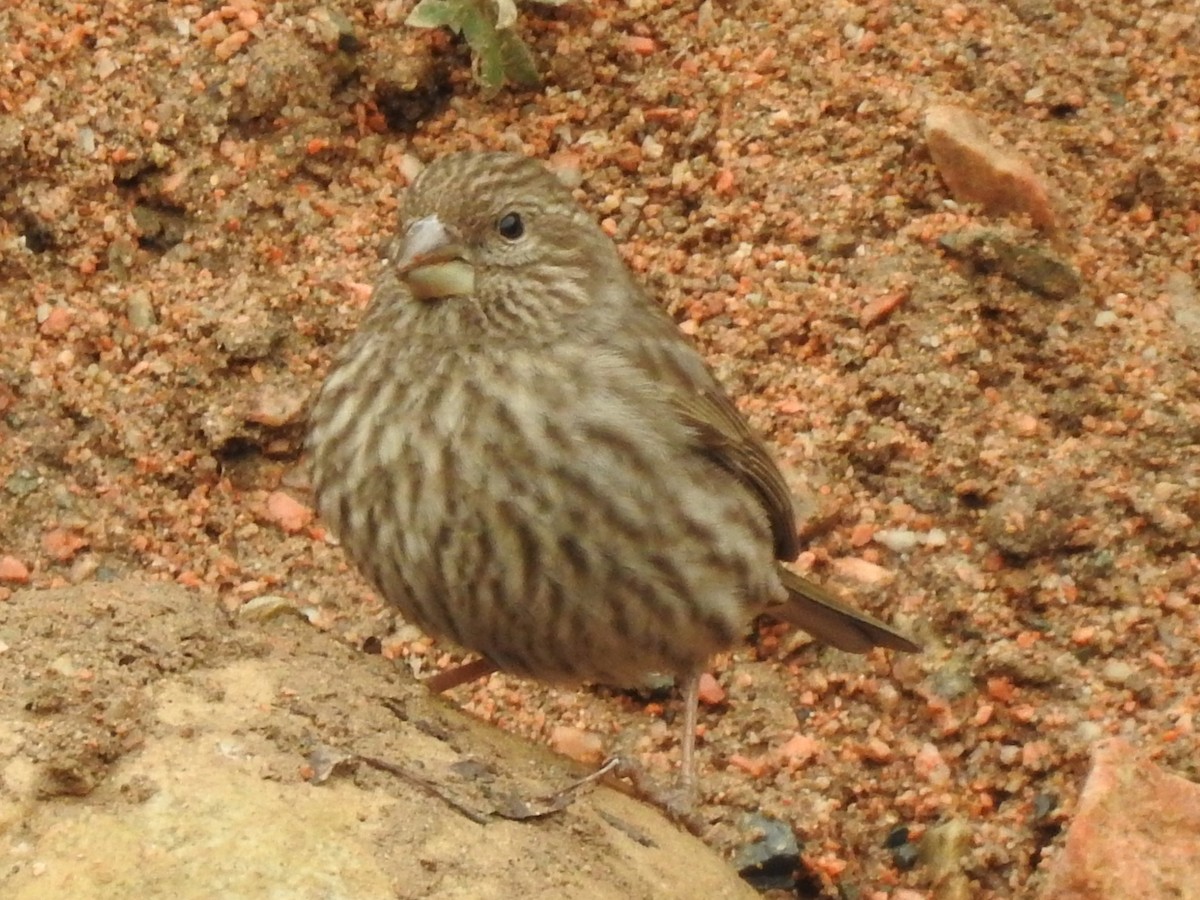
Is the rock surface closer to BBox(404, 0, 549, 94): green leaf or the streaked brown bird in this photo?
the streaked brown bird

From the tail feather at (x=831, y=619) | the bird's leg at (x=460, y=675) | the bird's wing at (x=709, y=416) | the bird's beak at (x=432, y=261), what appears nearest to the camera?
the bird's beak at (x=432, y=261)

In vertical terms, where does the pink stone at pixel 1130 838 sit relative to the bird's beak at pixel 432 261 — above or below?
below

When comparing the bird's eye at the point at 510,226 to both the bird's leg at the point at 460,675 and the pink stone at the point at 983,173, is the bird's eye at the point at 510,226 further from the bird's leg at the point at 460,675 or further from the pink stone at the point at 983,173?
the pink stone at the point at 983,173

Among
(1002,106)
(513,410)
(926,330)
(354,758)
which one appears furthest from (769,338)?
(354,758)

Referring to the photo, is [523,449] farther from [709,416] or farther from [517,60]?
[517,60]

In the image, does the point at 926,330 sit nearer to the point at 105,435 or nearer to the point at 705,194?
the point at 705,194

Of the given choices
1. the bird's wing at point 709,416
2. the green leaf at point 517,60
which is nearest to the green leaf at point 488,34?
the green leaf at point 517,60

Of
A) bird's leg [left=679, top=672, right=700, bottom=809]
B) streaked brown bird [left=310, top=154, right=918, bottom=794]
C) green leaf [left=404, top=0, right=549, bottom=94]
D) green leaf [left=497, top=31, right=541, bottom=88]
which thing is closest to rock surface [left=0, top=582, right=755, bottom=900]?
streaked brown bird [left=310, top=154, right=918, bottom=794]
